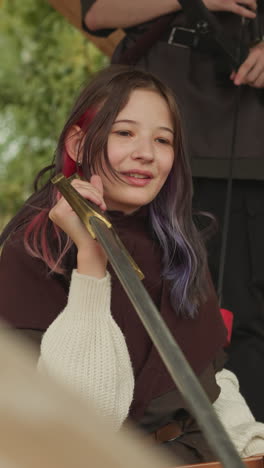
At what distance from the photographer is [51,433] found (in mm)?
194

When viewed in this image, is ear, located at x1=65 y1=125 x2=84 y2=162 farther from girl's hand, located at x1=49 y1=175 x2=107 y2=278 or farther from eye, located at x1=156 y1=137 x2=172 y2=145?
girl's hand, located at x1=49 y1=175 x2=107 y2=278

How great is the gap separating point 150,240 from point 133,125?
211 millimetres

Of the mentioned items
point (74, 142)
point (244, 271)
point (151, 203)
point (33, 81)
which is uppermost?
point (74, 142)

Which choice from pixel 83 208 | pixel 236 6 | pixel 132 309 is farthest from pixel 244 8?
pixel 83 208

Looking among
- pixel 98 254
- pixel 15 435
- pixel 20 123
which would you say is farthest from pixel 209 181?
pixel 20 123

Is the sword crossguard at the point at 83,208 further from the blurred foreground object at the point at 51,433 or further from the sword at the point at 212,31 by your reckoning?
the sword at the point at 212,31

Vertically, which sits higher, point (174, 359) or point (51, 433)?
point (51, 433)

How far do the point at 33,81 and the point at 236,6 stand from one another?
4.27m

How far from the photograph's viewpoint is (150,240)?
1390 mm

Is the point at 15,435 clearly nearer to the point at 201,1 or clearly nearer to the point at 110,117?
the point at 110,117

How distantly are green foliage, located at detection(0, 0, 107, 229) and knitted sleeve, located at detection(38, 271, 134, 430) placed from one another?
3.78m

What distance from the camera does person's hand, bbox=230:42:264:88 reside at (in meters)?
1.61

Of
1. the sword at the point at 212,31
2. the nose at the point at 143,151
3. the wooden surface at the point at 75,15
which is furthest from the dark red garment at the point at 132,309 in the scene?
the wooden surface at the point at 75,15

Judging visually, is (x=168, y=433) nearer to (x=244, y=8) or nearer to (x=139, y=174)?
(x=139, y=174)
